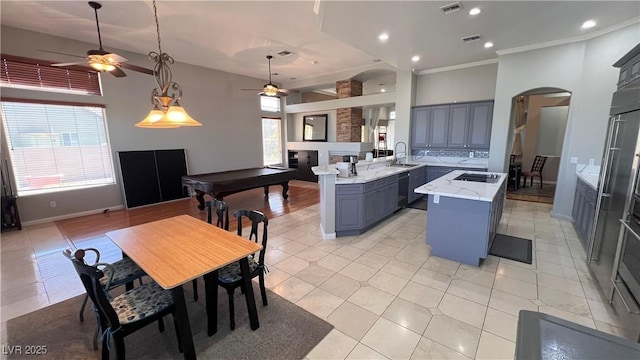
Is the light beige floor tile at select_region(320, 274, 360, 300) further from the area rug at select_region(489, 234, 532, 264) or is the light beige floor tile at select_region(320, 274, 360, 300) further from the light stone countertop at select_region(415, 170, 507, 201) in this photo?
the area rug at select_region(489, 234, 532, 264)

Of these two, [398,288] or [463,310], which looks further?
[398,288]

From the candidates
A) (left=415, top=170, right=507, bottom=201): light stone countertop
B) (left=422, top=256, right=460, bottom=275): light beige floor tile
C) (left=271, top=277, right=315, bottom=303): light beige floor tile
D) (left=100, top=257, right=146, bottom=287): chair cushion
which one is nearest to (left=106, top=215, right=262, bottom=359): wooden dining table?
(left=100, top=257, right=146, bottom=287): chair cushion

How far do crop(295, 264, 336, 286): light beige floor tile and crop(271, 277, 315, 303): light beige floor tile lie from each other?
0.07 m

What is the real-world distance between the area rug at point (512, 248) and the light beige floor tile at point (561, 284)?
0.34 meters

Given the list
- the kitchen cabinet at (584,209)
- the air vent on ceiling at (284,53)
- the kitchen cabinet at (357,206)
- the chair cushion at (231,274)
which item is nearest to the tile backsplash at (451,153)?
the kitchen cabinet at (584,209)

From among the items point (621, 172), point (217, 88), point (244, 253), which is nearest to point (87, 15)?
point (217, 88)

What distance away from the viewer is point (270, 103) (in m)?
8.84

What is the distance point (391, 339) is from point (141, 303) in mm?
1865

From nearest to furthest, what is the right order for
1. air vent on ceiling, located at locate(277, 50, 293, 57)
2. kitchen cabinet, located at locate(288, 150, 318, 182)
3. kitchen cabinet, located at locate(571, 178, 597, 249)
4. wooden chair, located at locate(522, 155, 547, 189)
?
kitchen cabinet, located at locate(571, 178, 597, 249) < air vent on ceiling, located at locate(277, 50, 293, 57) < wooden chair, located at locate(522, 155, 547, 189) < kitchen cabinet, located at locate(288, 150, 318, 182)

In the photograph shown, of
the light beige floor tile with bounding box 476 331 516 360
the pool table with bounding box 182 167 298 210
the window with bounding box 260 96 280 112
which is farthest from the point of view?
the window with bounding box 260 96 280 112

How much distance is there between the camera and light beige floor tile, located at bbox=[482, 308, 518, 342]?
2020 mm

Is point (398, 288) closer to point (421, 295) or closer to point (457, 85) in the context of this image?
point (421, 295)

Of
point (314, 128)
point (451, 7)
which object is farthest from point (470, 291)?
point (314, 128)

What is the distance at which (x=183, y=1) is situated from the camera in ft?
11.5
